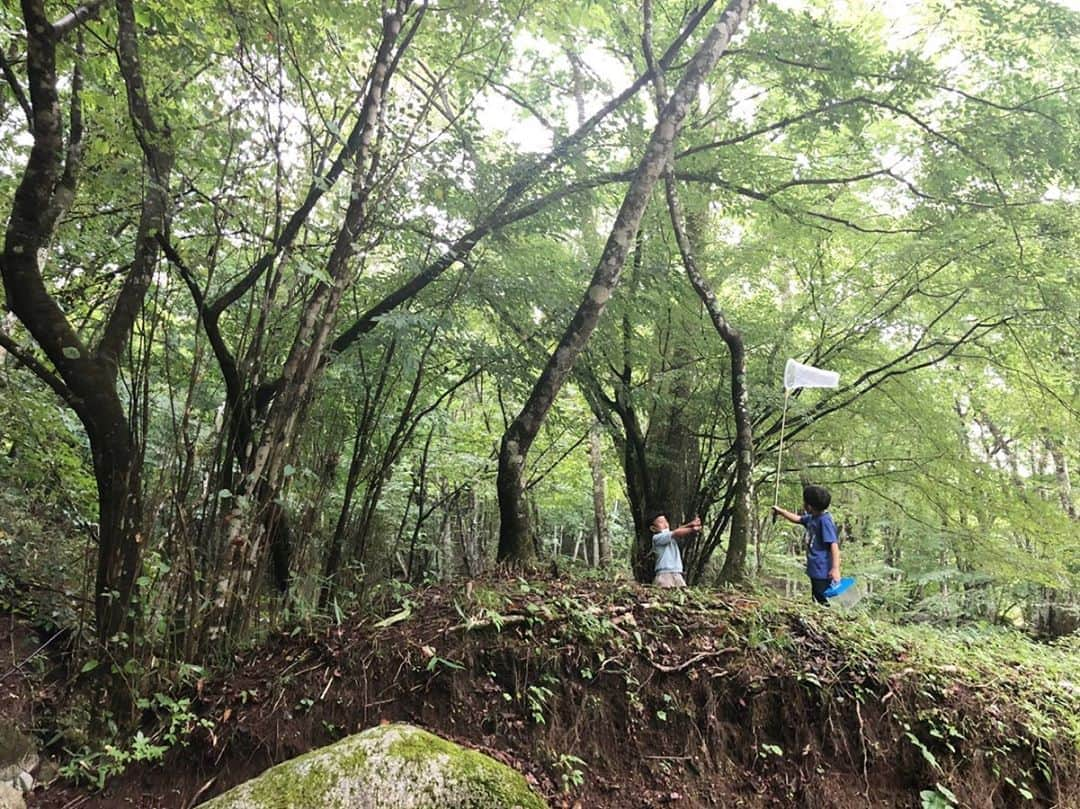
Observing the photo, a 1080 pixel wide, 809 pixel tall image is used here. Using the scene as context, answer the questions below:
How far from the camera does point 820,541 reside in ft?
16.9

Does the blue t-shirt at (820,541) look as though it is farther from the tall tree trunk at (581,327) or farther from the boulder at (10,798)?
the boulder at (10,798)

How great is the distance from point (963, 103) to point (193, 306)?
23.2 ft

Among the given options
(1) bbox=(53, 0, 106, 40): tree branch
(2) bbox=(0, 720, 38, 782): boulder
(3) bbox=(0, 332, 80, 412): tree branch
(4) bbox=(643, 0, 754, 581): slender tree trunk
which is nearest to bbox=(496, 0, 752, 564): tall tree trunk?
(4) bbox=(643, 0, 754, 581): slender tree trunk

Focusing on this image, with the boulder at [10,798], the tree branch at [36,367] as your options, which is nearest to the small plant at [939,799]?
the boulder at [10,798]

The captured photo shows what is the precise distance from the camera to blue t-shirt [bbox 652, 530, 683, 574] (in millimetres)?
5812

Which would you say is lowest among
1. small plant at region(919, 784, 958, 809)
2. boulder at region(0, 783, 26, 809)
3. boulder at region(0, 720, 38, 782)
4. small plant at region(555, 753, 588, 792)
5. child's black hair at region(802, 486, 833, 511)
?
small plant at region(919, 784, 958, 809)

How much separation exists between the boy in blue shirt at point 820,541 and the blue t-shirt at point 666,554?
1.09 m

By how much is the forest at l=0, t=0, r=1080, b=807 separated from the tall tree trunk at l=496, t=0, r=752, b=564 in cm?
3

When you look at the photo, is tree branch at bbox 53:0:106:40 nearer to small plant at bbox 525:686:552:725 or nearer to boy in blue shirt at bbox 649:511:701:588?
small plant at bbox 525:686:552:725

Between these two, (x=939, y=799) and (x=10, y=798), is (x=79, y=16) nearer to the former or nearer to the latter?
(x=10, y=798)

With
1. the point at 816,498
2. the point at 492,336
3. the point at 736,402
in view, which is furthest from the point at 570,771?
the point at 492,336

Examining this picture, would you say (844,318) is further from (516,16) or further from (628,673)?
(628,673)

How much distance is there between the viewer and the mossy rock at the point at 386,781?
2408mm

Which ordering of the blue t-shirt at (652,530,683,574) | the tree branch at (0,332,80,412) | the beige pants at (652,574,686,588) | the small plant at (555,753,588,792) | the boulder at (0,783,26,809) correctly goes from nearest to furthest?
the boulder at (0,783,26,809)
the small plant at (555,753,588,792)
the tree branch at (0,332,80,412)
the beige pants at (652,574,686,588)
the blue t-shirt at (652,530,683,574)
